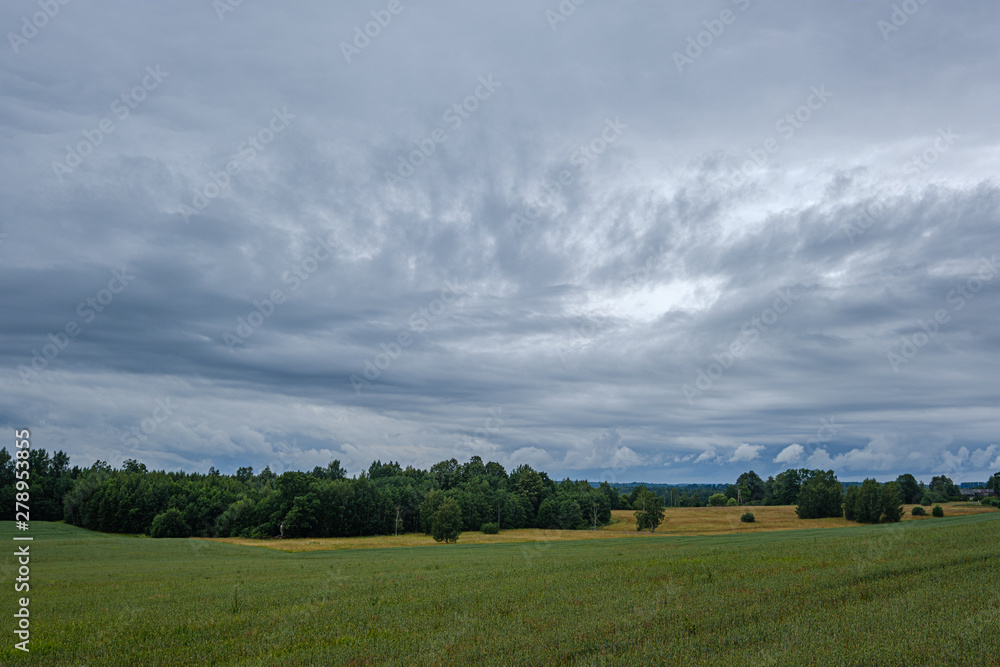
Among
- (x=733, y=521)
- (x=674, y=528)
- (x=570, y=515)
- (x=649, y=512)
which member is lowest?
(x=570, y=515)

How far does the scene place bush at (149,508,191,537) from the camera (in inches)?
4311

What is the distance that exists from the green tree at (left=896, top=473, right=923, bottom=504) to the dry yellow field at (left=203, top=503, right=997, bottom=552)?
103 ft

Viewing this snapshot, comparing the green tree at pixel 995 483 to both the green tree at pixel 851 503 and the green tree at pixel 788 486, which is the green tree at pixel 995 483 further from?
the green tree at pixel 851 503

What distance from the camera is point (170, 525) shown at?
4360 inches

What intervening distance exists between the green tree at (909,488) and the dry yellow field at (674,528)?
31.2 metres

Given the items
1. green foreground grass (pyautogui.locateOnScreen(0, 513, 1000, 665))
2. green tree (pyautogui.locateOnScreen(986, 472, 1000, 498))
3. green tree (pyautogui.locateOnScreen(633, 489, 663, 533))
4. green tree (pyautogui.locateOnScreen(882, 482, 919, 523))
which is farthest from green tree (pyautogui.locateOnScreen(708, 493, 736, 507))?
green foreground grass (pyautogui.locateOnScreen(0, 513, 1000, 665))

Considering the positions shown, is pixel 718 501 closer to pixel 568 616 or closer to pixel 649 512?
pixel 649 512

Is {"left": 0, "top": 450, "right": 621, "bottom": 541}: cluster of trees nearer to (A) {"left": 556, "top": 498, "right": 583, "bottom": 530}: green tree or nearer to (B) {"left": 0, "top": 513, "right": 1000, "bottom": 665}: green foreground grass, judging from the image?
(A) {"left": 556, "top": 498, "right": 583, "bottom": 530}: green tree

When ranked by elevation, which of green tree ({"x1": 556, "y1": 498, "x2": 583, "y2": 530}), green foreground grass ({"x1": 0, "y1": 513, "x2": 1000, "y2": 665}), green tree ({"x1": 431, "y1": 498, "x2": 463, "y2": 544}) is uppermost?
A: green foreground grass ({"x1": 0, "y1": 513, "x2": 1000, "y2": 665})

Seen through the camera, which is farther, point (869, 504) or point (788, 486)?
point (788, 486)

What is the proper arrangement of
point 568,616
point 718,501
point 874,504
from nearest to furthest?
point 568,616
point 874,504
point 718,501

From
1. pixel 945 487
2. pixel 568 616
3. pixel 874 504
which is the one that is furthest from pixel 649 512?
pixel 945 487

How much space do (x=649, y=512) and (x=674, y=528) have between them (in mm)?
5470

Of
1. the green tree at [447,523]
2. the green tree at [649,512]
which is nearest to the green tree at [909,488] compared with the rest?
the green tree at [649,512]
